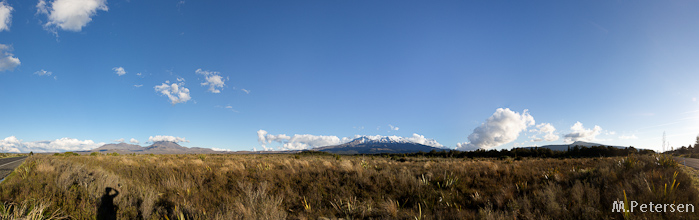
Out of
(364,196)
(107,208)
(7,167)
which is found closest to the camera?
(107,208)

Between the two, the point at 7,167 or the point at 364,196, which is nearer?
the point at 364,196

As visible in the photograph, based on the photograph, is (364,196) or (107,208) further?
(364,196)

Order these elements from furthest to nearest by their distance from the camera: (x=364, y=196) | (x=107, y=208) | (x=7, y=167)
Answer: (x=7, y=167) < (x=364, y=196) < (x=107, y=208)

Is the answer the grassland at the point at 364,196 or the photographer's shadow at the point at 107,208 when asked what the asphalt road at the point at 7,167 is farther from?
the photographer's shadow at the point at 107,208

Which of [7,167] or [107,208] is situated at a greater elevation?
[107,208]

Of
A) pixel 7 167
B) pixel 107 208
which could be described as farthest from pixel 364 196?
pixel 7 167

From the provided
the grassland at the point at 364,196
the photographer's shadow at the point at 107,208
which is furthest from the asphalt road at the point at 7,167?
the photographer's shadow at the point at 107,208

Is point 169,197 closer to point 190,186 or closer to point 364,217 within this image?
point 190,186

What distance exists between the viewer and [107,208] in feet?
19.3

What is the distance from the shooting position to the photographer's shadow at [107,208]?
5.49m

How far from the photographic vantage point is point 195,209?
5.47m

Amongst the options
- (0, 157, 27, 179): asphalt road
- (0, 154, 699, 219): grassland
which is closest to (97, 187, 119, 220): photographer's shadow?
(0, 154, 699, 219): grassland

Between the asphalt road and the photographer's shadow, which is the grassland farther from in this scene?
the asphalt road

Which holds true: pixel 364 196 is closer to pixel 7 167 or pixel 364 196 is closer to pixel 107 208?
pixel 107 208
